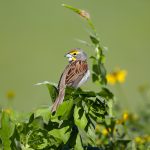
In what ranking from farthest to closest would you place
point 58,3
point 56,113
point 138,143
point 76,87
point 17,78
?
1. point 58,3
2. point 17,78
3. point 138,143
4. point 76,87
5. point 56,113

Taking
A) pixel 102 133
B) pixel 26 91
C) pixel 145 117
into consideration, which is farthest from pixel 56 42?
pixel 102 133

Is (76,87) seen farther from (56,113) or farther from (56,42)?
(56,42)

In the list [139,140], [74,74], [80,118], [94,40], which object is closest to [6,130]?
[80,118]

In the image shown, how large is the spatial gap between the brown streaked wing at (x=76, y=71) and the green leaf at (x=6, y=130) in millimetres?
441

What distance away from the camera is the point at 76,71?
3.56m

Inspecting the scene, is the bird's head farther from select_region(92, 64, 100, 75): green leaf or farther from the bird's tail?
the bird's tail

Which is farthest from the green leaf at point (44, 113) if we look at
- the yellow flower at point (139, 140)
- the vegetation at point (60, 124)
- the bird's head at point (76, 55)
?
the yellow flower at point (139, 140)

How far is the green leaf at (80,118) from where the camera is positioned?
3.14 m

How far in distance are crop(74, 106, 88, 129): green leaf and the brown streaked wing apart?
10.9 inches

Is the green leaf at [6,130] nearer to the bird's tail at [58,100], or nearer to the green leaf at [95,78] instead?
the bird's tail at [58,100]

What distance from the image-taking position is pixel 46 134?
127 inches

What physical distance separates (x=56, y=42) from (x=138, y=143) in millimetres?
6011

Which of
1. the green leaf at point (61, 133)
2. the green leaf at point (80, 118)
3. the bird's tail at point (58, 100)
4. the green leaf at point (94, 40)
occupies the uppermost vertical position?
the green leaf at point (94, 40)

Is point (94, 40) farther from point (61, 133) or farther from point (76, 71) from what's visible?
point (61, 133)
